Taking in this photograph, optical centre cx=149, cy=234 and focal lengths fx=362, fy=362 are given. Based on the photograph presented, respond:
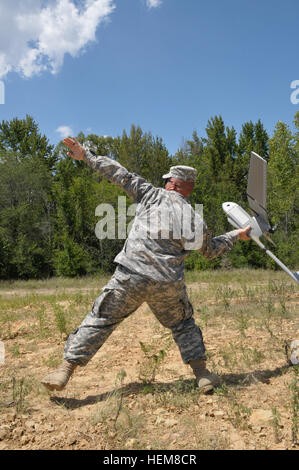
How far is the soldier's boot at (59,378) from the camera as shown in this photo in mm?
2676

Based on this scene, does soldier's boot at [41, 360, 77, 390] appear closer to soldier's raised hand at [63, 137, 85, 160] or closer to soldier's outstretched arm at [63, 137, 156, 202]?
soldier's outstretched arm at [63, 137, 156, 202]

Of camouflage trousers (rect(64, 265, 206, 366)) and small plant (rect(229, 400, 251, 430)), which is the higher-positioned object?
camouflage trousers (rect(64, 265, 206, 366))

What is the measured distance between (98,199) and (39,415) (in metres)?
22.8

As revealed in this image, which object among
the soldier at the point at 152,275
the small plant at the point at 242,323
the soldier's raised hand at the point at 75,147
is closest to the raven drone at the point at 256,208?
the soldier at the point at 152,275

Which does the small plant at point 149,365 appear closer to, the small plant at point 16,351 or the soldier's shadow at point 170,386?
the soldier's shadow at point 170,386

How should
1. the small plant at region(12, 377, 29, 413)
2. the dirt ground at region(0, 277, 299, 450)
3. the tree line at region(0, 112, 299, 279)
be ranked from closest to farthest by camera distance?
the dirt ground at region(0, 277, 299, 450)
the small plant at region(12, 377, 29, 413)
the tree line at region(0, 112, 299, 279)

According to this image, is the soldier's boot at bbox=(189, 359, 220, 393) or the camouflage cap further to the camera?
the camouflage cap

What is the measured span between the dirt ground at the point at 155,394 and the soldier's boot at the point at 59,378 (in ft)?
0.52

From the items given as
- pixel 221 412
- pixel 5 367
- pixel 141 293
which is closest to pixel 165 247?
pixel 141 293

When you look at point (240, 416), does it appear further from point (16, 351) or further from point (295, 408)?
point (16, 351)

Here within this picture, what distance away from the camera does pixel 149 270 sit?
2.65 m

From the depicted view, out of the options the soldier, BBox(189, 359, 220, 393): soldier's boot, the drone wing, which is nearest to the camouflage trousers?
the soldier

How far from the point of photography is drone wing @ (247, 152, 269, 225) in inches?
115

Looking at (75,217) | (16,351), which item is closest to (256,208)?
(16,351)
